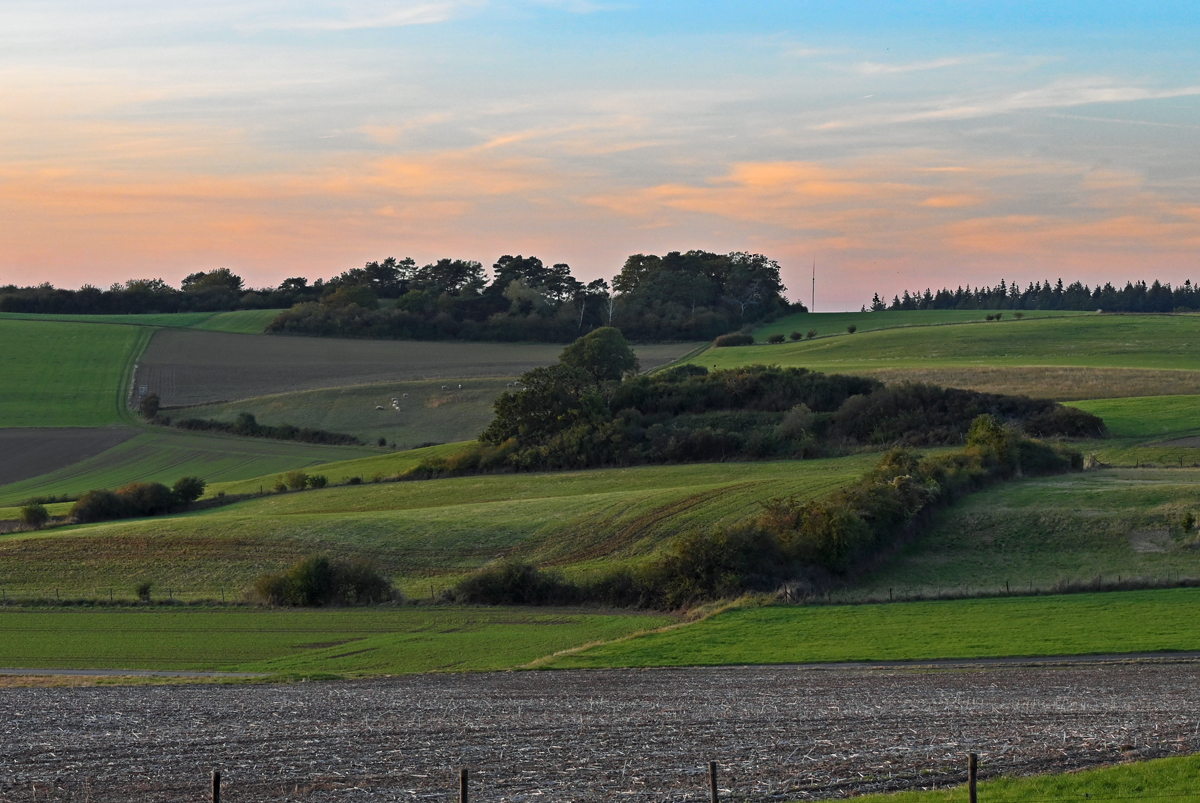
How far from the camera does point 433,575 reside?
48.8m

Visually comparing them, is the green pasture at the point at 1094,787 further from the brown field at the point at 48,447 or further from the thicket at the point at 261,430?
the brown field at the point at 48,447

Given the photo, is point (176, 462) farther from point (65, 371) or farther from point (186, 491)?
point (65, 371)

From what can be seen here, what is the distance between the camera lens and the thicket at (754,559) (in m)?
42.3

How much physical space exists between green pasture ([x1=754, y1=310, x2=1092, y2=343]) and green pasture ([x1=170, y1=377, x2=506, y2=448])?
48387mm

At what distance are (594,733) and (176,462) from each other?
2833 inches

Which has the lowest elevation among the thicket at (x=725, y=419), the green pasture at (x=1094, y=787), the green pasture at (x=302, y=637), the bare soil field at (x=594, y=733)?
the green pasture at (x=302, y=637)

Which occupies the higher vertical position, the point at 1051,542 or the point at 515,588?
the point at 1051,542

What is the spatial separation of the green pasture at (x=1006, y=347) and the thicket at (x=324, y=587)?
2369 inches

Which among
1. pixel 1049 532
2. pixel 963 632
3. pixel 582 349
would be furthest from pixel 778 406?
pixel 963 632

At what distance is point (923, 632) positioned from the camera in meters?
33.0

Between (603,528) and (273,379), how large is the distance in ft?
222

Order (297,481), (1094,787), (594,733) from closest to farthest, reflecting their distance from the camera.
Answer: (1094,787)
(594,733)
(297,481)

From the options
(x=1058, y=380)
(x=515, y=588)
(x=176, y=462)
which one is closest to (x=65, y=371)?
(x=176, y=462)

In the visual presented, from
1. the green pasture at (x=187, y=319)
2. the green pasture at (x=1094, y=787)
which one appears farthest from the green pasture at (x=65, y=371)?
the green pasture at (x=1094, y=787)
